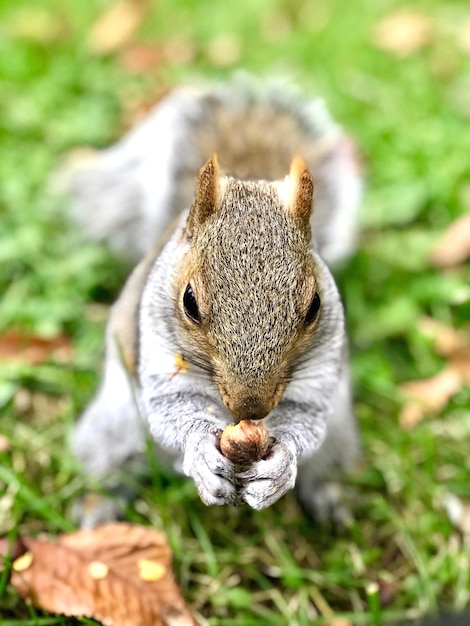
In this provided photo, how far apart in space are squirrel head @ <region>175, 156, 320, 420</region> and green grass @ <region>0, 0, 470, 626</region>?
0.59 metres

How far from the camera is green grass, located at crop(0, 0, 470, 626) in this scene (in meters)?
2.12

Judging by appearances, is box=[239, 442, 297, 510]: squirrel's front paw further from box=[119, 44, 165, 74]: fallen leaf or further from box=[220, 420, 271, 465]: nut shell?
box=[119, 44, 165, 74]: fallen leaf

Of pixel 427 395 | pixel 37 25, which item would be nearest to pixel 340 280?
pixel 427 395

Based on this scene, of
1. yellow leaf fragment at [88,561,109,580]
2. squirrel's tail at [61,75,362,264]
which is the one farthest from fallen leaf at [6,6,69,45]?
yellow leaf fragment at [88,561,109,580]

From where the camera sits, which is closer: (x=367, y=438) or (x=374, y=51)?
(x=367, y=438)

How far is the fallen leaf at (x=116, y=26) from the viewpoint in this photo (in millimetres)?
3713

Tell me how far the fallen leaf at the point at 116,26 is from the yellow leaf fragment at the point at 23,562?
233cm

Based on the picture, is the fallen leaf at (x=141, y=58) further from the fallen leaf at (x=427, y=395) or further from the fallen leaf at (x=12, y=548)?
the fallen leaf at (x=12, y=548)

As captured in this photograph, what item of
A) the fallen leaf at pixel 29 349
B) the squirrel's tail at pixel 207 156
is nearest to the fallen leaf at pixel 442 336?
the squirrel's tail at pixel 207 156

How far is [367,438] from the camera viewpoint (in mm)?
2441

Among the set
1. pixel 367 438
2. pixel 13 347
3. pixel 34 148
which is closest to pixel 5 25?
pixel 34 148

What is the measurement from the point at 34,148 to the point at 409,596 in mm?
Answer: 1983

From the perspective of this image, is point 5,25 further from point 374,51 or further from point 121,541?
point 121,541

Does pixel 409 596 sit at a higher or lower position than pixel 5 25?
lower
